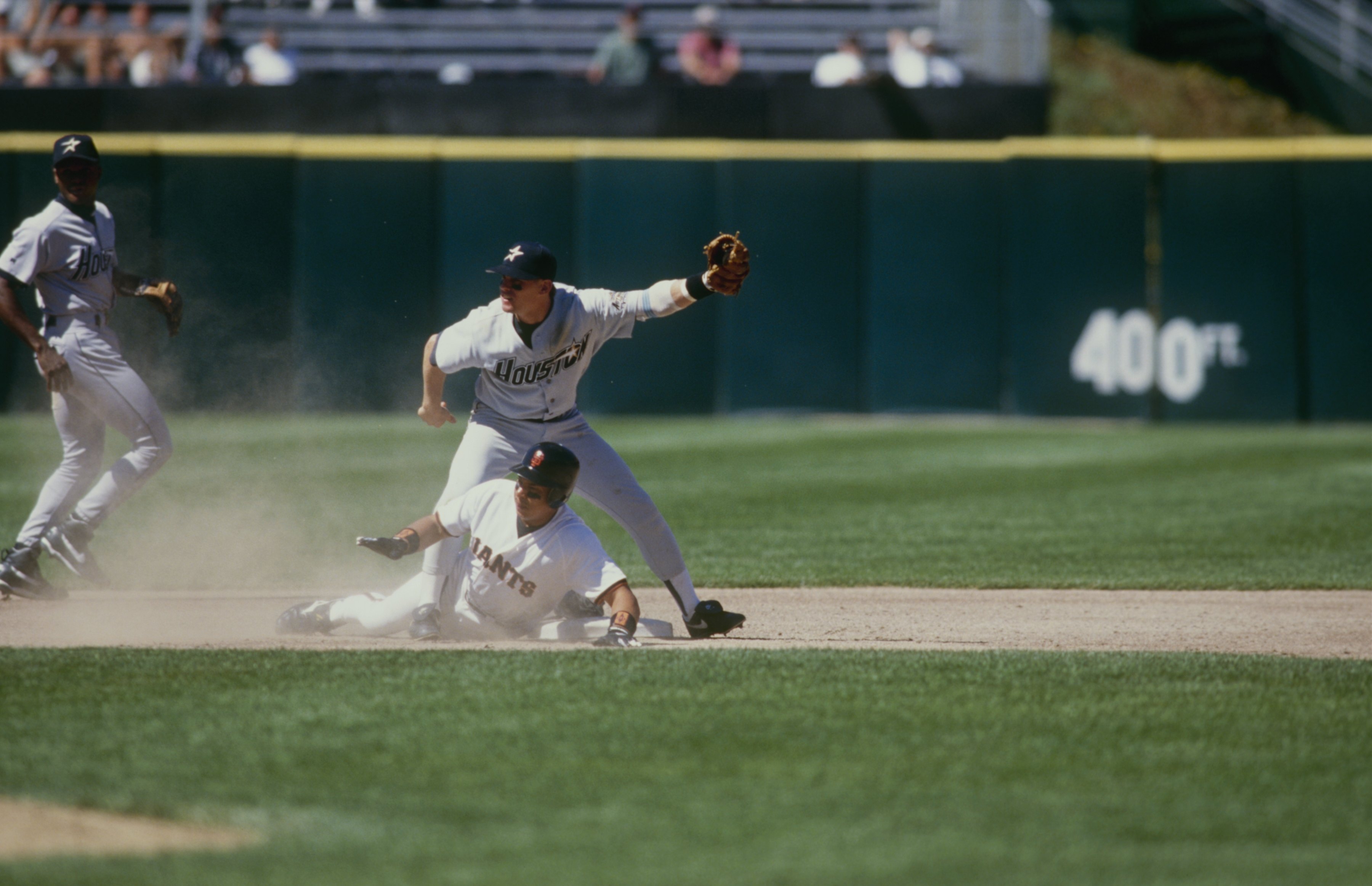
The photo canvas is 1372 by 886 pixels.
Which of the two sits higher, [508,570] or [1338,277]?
[1338,277]

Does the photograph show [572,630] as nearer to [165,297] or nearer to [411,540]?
[411,540]

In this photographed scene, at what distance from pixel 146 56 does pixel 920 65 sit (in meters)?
8.21

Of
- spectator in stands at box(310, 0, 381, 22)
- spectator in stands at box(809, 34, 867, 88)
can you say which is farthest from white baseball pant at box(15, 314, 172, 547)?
spectator in stands at box(310, 0, 381, 22)

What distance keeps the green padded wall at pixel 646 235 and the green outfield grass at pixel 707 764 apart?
10107mm

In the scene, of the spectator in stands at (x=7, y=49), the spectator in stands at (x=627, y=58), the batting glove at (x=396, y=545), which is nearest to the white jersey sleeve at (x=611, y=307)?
the batting glove at (x=396, y=545)

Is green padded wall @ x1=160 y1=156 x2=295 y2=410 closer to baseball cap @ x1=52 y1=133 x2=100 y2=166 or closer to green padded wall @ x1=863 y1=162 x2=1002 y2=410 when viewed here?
green padded wall @ x1=863 y1=162 x2=1002 y2=410

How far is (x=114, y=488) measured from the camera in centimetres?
695

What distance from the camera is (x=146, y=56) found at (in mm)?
16500

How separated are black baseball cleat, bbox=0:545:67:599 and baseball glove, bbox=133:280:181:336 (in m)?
1.14

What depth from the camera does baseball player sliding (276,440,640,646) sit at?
560 centimetres

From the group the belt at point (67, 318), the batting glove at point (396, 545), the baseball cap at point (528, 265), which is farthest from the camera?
the belt at point (67, 318)

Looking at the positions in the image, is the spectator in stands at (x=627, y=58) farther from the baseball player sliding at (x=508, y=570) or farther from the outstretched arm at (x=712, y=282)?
the baseball player sliding at (x=508, y=570)

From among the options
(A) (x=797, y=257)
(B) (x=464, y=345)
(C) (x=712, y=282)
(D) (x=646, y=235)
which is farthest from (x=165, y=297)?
(A) (x=797, y=257)

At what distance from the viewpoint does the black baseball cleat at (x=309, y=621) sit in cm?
613
